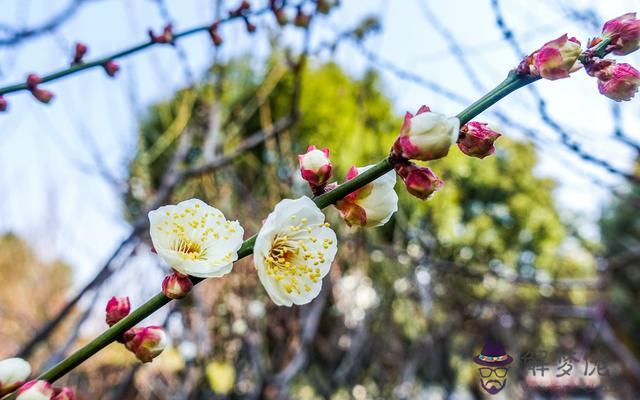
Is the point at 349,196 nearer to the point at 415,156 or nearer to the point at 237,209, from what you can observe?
the point at 415,156

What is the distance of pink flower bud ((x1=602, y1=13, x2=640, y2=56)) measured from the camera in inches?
18.2

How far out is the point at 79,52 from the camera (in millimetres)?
819

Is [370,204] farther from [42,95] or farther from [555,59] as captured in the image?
[42,95]

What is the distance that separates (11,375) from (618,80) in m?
0.62

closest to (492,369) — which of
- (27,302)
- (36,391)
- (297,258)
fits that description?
(297,258)

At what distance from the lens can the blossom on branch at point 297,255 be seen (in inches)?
18.7

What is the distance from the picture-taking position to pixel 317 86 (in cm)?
630

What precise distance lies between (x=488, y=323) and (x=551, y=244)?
14.4ft

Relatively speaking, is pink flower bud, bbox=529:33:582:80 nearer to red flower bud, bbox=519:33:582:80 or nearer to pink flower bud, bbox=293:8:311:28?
red flower bud, bbox=519:33:582:80

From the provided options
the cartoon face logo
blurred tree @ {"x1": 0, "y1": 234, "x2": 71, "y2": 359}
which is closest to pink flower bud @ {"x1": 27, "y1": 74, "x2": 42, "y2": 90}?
the cartoon face logo

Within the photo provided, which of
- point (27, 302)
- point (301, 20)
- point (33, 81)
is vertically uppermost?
point (33, 81)

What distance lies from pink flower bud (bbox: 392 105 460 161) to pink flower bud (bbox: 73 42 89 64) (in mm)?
656

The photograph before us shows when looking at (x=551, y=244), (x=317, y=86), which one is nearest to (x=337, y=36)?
(x=317, y=86)

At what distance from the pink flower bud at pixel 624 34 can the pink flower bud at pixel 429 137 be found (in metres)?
0.20
